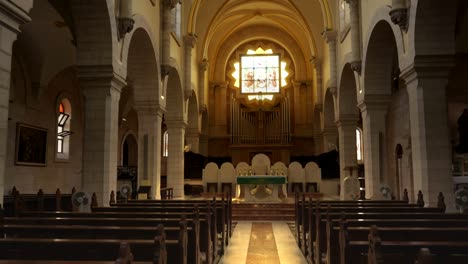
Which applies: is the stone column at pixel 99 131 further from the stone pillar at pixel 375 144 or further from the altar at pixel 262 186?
the stone pillar at pixel 375 144

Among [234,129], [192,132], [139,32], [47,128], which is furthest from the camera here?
[234,129]

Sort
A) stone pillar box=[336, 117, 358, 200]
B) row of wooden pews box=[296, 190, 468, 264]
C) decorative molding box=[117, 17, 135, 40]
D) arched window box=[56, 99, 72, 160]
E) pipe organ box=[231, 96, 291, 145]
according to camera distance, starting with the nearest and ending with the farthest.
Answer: row of wooden pews box=[296, 190, 468, 264], decorative molding box=[117, 17, 135, 40], stone pillar box=[336, 117, 358, 200], arched window box=[56, 99, 72, 160], pipe organ box=[231, 96, 291, 145]

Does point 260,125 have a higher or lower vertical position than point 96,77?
higher

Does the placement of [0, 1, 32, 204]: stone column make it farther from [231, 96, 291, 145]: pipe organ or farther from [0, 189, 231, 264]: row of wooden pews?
[231, 96, 291, 145]: pipe organ

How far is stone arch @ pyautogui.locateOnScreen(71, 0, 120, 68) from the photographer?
30.4 ft

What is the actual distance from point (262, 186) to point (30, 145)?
828 centimetres

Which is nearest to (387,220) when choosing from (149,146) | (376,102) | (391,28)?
(391,28)

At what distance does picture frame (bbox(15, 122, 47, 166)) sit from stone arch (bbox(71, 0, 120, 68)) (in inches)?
237

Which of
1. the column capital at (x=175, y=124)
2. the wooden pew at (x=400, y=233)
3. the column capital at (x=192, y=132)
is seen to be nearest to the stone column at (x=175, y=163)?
the column capital at (x=175, y=124)

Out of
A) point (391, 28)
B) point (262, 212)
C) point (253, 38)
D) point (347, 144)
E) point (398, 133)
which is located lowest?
point (262, 212)

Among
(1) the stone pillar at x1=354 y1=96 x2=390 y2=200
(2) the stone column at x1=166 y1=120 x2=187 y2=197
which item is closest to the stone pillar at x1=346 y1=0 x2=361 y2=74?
(1) the stone pillar at x1=354 y1=96 x2=390 y2=200

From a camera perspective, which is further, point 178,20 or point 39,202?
point 178,20

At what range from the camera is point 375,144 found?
12.2 m

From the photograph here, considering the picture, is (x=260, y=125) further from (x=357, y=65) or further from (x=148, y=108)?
(x=357, y=65)
